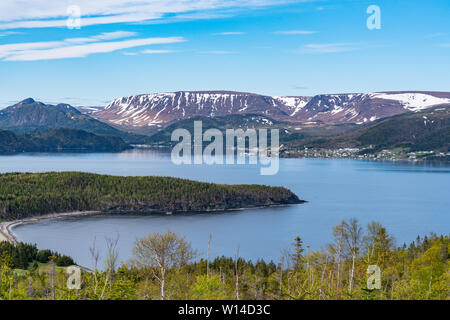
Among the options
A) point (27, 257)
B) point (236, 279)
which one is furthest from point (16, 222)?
point (236, 279)

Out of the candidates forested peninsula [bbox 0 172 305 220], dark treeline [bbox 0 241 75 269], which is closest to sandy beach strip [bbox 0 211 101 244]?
forested peninsula [bbox 0 172 305 220]

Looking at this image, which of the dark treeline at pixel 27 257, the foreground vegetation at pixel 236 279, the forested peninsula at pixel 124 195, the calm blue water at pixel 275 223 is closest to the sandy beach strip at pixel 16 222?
the forested peninsula at pixel 124 195

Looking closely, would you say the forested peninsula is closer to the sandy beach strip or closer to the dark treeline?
the sandy beach strip

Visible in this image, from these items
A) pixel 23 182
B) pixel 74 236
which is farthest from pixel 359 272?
pixel 23 182

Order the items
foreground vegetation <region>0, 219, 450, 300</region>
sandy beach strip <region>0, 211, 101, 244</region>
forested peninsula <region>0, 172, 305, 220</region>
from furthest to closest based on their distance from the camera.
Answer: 1. forested peninsula <region>0, 172, 305, 220</region>
2. sandy beach strip <region>0, 211, 101, 244</region>
3. foreground vegetation <region>0, 219, 450, 300</region>
